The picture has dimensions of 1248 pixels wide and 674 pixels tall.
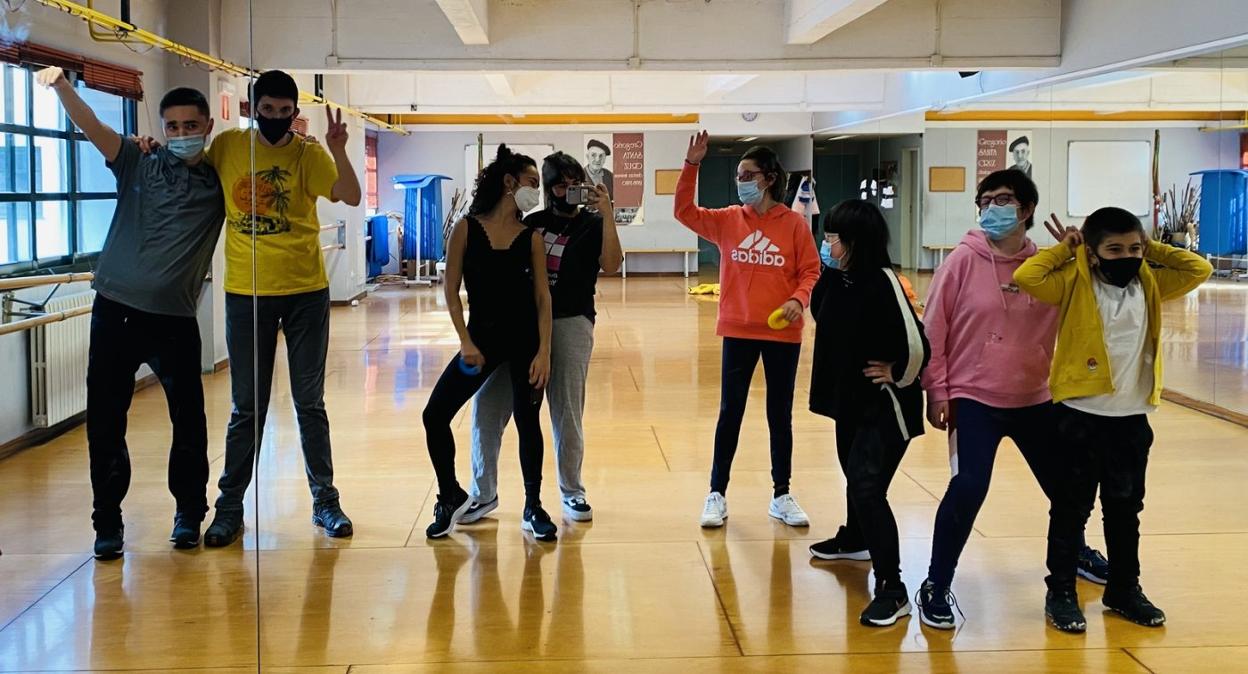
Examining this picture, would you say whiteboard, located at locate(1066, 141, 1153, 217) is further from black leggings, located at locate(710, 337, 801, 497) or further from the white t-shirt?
black leggings, located at locate(710, 337, 801, 497)

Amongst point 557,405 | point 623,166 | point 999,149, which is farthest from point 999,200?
point 623,166

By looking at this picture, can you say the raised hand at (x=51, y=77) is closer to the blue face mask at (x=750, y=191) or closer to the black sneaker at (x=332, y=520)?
the black sneaker at (x=332, y=520)

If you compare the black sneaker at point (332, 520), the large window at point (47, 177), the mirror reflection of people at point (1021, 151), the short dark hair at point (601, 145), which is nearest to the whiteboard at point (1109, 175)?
the mirror reflection of people at point (1021, 151)

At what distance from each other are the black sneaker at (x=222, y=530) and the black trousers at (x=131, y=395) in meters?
0.09

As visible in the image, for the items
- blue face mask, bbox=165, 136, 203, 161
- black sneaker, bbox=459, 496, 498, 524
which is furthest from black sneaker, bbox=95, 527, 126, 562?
black sneaker, bbox=459, 496, 498, 524

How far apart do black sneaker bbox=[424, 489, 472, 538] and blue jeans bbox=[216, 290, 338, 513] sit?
1.72 feet

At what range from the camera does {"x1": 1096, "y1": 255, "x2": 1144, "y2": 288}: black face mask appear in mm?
3338

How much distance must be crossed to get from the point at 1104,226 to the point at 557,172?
183 cm

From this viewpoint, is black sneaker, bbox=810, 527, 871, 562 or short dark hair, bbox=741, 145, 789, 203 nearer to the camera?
black sneaker, bbox=810, 527, 871, 562

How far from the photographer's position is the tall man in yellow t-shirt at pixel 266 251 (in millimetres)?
2578

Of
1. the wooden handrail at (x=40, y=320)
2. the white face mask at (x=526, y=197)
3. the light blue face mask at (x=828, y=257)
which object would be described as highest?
the white face mask at (x=526, y=197)

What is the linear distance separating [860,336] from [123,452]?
2.00m

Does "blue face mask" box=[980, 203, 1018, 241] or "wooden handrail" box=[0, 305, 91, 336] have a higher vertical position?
"blue face mask" box=[980, 203, 1018, 241]

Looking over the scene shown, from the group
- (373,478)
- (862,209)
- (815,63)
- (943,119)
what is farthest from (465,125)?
(862,209)
